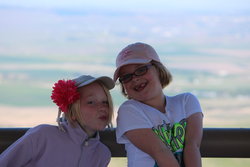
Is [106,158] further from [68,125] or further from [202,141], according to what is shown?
[202,141]

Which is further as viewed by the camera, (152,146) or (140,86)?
(140,86)

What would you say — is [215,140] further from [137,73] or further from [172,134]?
[137,73]

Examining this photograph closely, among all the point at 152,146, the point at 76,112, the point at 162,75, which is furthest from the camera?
the point at 162,75

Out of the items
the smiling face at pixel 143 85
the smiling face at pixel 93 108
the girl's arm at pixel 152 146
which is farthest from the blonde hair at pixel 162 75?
the girl's arm at pixel 152 146

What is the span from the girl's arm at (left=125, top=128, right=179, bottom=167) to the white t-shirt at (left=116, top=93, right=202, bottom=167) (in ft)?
0.09

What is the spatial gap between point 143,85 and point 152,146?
0.89ft

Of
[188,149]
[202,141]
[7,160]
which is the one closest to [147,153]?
[188,149]

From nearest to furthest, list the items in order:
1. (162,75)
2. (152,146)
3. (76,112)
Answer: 1. (152,146)
2. (76,112)
3. (162,75)

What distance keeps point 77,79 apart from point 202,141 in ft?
2.00

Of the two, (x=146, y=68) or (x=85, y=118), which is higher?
(x=146, y=68)

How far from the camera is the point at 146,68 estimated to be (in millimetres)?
2578

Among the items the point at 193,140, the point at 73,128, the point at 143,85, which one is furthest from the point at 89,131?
the point at 193,140

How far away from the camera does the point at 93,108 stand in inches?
99.7

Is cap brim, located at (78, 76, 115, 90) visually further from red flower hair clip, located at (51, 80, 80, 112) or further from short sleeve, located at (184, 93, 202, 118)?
short sleeve, located at (184, 93, 202, 118)
